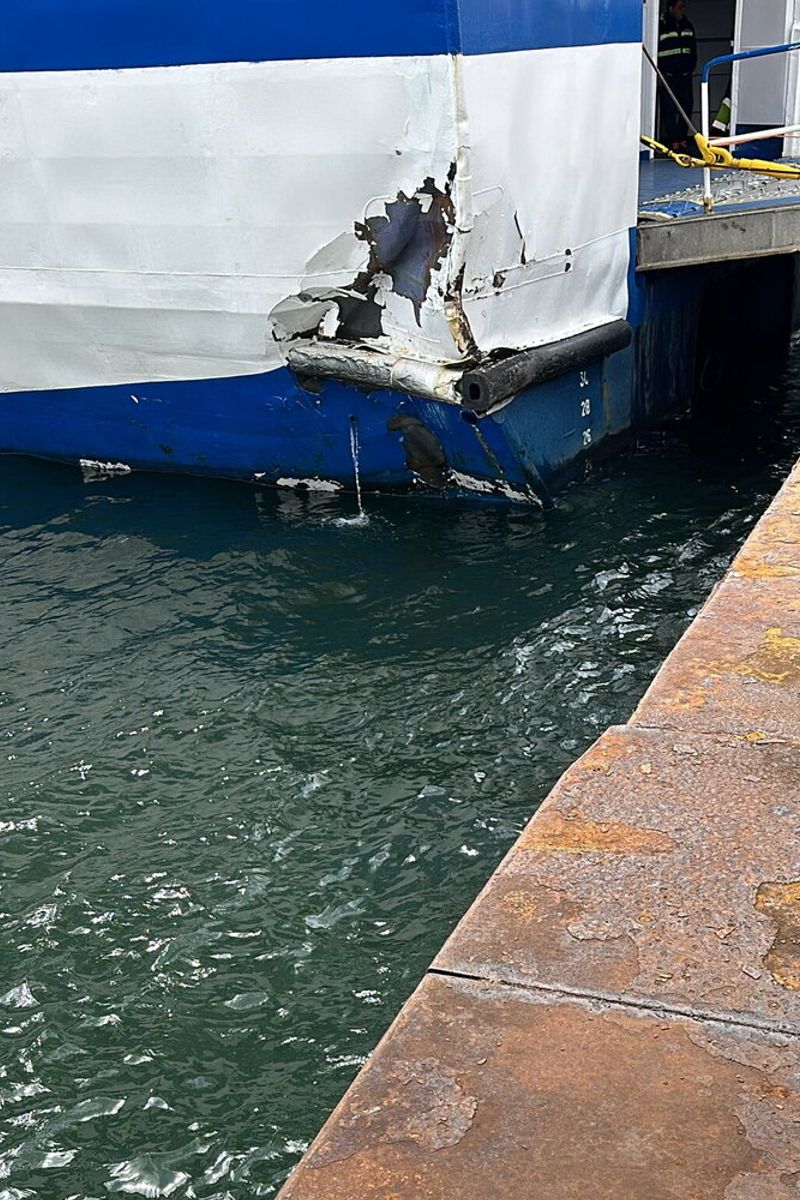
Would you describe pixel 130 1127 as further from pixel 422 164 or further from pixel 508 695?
pixel 422 164

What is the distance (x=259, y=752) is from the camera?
4277mm

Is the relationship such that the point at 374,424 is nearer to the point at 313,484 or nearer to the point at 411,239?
the point at 313,484

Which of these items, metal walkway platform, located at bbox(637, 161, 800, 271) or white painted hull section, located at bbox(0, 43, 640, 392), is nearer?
white painted hull section, located at bbox(0, 43, 640, 392)

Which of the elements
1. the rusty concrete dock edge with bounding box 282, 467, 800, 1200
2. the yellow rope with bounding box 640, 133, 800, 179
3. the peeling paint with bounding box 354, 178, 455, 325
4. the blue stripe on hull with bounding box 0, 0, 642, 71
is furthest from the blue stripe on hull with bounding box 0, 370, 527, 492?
the rusty concrete dock edge with bounding box 282, 467, 800, 1200

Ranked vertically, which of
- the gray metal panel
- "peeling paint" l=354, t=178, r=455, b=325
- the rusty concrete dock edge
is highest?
"peeling paint" l=354, t=178, r=455, b=325

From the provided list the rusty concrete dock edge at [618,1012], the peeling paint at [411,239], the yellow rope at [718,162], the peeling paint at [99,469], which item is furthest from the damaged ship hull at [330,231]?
the rusty concrete dock edge at [618,1012]

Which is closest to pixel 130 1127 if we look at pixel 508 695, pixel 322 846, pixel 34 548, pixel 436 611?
pixel 322 846

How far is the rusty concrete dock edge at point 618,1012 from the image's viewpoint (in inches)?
58.4

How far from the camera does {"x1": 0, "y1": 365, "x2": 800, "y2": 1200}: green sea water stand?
9.52 feet

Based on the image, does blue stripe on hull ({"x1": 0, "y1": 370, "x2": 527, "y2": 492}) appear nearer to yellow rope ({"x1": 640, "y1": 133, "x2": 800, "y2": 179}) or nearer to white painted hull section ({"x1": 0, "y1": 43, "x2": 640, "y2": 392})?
white painted hull section ({"x1": 0, "y1": 43, "x2": 640, "y2": 392})

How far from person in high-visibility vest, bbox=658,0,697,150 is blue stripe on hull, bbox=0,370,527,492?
6.83 metres

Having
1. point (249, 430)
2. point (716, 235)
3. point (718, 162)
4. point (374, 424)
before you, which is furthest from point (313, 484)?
point (718, 162)

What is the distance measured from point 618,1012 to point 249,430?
16.0 feet

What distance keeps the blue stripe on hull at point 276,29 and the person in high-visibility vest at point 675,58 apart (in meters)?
6.32
